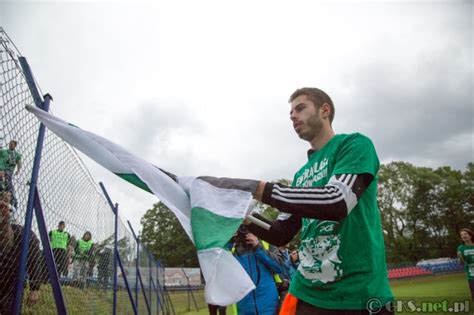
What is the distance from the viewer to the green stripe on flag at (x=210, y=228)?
1.46 meters

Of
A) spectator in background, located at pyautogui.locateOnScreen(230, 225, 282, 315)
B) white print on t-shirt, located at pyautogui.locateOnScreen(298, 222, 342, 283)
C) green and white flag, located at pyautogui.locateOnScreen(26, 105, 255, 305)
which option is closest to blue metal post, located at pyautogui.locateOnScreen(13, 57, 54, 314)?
green and white flag, located at pyautogui.locateOnScreen(26, 105, 255, 305)

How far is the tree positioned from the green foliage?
35.1 m

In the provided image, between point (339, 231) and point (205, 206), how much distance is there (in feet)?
2.78

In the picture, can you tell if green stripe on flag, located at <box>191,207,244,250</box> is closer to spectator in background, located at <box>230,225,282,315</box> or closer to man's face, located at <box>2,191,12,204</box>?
man's face, located at <box>2,191,12,204</box>

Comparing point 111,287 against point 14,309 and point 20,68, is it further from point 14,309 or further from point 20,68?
point 20,68

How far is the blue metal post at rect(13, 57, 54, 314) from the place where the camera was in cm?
219

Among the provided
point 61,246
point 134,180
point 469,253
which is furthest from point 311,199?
point 469,253

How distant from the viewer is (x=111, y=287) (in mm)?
6297

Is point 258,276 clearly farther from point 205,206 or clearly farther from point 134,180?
point 205,206

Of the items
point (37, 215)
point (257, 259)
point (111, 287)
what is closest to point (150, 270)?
point (111, 287)

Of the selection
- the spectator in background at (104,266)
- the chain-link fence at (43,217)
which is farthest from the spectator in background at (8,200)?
the spectator in background at (104,266)

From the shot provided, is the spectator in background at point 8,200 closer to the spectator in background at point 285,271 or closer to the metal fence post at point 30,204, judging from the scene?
the metal fence post at point 30,204

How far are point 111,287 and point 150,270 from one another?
18.1 feet

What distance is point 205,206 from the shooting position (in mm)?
1553
